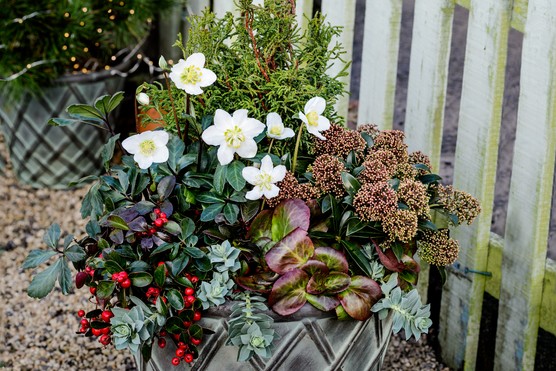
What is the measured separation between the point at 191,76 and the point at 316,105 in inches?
10.0

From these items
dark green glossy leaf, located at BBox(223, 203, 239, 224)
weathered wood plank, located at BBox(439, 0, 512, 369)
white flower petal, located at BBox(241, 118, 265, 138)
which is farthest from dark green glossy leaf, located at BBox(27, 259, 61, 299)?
weathered wood plank, located at BBox(439, 0, 512, 369)

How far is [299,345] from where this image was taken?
1.47m

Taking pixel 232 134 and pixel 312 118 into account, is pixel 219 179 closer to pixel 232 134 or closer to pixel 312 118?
pixel 232 134

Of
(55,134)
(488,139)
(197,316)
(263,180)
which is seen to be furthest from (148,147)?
(55,134)

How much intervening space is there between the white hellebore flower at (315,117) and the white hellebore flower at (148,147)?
0.27m

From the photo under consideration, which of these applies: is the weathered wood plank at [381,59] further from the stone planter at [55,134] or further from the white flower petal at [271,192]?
the stone planter at [55,134]

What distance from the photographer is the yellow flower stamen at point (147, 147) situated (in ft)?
4.95

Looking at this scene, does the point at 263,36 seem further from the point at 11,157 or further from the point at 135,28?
the point at 11,157

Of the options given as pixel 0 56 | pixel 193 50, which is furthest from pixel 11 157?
pixel 193 50

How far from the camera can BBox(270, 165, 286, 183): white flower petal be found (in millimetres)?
1488

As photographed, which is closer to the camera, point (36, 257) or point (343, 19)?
point (36, 257)

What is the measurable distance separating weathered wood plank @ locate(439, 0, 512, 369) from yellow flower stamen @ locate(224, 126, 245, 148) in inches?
30.3

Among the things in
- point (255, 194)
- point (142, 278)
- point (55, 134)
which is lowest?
point (55, 134)

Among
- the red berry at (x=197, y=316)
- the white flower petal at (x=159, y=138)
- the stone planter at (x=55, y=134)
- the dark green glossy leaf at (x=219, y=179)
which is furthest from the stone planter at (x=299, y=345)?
the stone planter at (x=55, y=134)
